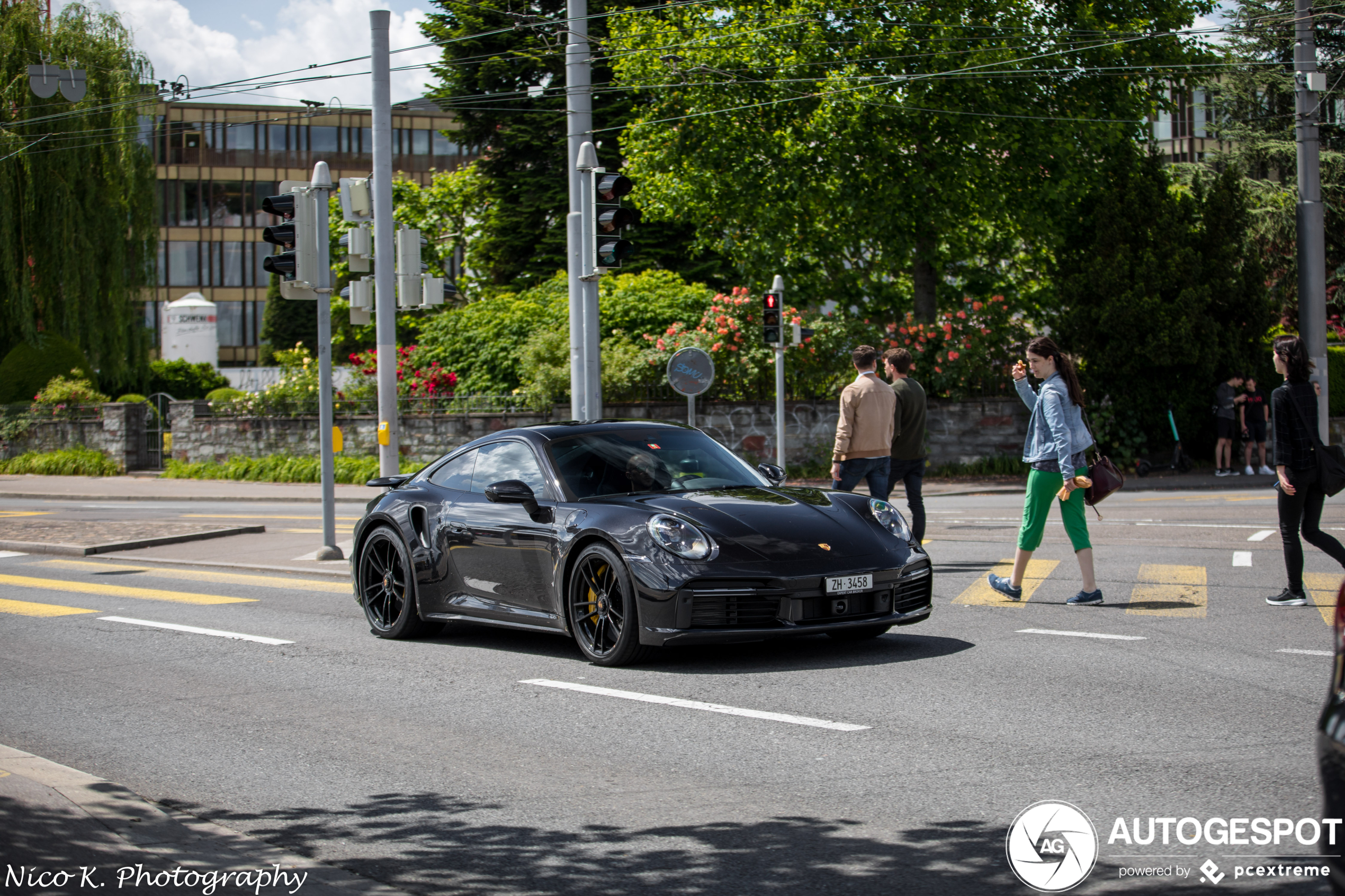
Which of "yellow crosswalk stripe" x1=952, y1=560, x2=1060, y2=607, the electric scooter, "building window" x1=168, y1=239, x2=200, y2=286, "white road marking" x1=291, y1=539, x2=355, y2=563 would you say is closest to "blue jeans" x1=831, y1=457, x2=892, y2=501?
"yellow crosswalk stripe" x1=952, y1=560, x2=1060, y2=607

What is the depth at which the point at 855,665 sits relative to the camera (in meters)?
7.59

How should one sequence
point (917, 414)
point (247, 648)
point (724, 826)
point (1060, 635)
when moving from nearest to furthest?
point (724, 826) → point (1060, 635) → point (247, 648) → point (917, 414)

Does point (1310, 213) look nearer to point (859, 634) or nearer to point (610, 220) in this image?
point (610, 220)

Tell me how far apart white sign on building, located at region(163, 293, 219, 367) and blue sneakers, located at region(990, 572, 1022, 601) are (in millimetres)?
58837

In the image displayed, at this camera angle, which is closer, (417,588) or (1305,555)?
(417,588)

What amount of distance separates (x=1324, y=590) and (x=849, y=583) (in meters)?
4.57

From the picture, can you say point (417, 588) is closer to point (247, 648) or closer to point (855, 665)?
point (247, 648)

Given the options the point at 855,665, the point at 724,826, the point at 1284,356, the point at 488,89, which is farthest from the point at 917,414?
the point at 488,89

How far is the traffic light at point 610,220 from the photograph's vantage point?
550 inches

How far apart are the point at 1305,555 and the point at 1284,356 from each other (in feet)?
13.3

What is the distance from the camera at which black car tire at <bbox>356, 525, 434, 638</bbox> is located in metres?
9.22

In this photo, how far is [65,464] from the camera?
1425 inches

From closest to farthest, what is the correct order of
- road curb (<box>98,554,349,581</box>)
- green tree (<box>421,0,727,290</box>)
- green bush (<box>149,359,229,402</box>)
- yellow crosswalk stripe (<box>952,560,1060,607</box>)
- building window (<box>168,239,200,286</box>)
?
yellow crosswalk stripe (<box>952,560,1060,607</box>), road curb (<box>98,554,349,581</box>), green tree (<box>421,0,727,290</box>), green bush (<box>149,359,229,402</box>), building window (<box>168,239,200,286</box>)

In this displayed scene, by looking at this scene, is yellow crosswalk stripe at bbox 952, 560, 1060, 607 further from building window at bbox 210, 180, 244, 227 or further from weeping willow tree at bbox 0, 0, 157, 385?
building window at bbox 210, 180, 244, 227
